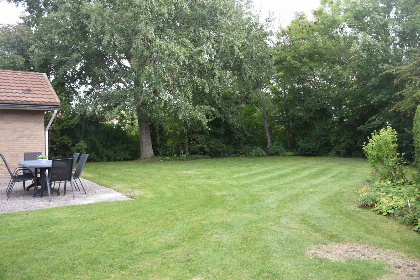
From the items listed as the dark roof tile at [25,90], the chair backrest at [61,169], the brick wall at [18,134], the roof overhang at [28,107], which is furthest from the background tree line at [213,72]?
the chair backrest at [61,169]

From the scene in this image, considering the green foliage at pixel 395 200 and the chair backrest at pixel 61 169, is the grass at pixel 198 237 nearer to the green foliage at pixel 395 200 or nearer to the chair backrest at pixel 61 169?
the green foliage at pixel 395 200

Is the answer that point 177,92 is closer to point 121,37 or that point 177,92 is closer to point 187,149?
point 121,37

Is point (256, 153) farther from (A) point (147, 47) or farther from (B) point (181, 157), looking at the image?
(A) point (147, 47)

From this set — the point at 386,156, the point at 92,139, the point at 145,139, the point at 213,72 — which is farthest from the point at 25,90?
the point at 386,156

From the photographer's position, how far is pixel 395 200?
590cm

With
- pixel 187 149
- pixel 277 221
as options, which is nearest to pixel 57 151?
pixel 187 149

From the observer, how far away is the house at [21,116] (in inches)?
413

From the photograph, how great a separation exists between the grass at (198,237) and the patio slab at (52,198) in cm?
50

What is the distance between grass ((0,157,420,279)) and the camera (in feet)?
11.7

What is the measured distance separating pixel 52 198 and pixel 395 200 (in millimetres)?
7105

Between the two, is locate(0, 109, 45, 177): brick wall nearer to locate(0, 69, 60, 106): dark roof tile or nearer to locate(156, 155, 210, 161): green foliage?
locate(0, 69, 60, 106): dark roof tile

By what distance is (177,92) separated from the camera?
1330 centimetres

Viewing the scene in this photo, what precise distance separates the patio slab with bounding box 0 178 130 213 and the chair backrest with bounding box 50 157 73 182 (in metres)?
0.49

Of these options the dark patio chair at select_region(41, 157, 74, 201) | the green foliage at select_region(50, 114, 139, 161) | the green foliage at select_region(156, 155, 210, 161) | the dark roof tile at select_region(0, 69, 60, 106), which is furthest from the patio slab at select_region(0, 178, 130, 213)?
the green foliage at select_region(156, 155, 210, 161)
